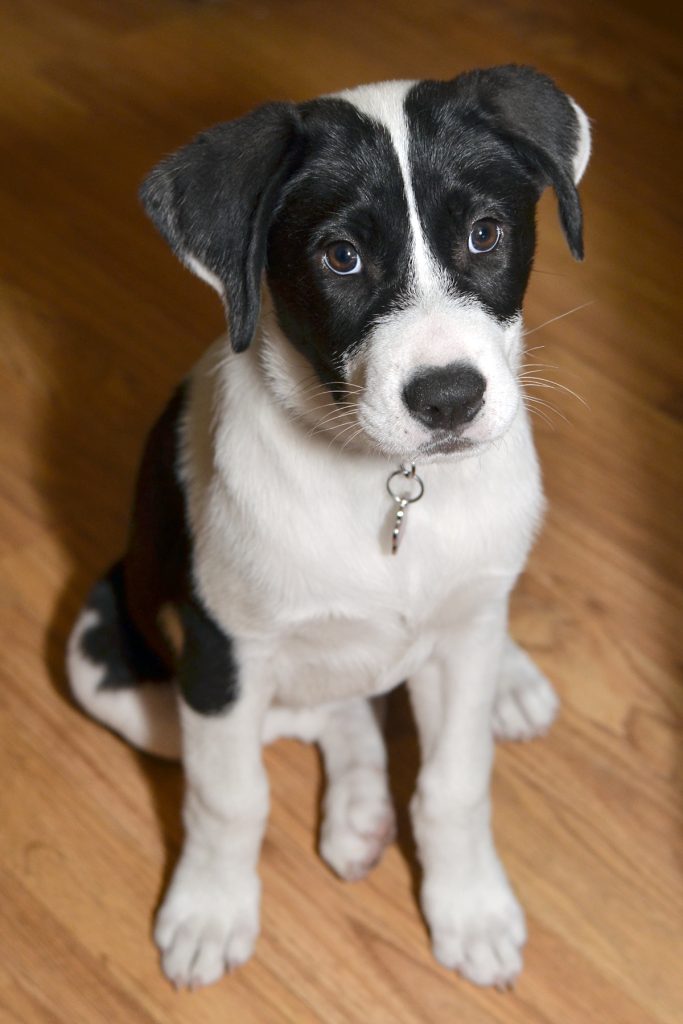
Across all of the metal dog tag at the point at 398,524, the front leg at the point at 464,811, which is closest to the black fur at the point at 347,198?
the metal dog tag at the point at 398,524

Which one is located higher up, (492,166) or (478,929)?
(492,166)

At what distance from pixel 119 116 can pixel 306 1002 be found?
273cm

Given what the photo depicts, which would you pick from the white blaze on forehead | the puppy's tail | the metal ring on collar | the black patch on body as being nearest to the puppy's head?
the white blaze on forehead

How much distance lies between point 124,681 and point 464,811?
611 mm

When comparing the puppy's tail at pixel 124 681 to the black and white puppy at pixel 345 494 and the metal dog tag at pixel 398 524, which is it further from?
the metal dog tag at pixel 398 524

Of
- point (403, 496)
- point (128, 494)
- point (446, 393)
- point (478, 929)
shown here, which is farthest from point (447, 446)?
point (128, 494)

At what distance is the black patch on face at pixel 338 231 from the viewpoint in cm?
161

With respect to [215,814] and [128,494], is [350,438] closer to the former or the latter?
[215,814]

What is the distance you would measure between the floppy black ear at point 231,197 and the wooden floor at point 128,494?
103 centimetres

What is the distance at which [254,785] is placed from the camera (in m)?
2.03

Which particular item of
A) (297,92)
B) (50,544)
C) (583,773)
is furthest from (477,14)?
(583,773)

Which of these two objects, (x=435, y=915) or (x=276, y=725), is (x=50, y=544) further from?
(x=435, y=915)

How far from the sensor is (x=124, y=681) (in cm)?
228

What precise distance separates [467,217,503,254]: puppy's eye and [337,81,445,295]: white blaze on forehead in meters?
0.08
